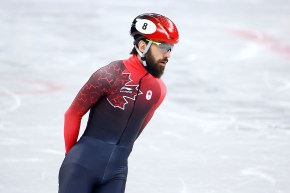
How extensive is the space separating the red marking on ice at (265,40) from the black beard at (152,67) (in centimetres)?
688

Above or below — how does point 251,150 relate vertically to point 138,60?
below

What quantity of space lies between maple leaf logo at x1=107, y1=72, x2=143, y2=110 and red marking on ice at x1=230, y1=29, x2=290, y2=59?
22.9 ft

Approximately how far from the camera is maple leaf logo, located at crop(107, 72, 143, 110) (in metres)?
3.60

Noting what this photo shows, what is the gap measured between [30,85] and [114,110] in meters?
5.05

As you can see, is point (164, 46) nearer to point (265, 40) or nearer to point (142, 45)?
point (142, 45)

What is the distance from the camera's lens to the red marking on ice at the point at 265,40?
418 inches

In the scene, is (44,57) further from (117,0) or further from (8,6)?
(117,0)

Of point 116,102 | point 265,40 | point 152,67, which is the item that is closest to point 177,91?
point 265,40

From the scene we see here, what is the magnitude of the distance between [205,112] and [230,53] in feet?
8.94

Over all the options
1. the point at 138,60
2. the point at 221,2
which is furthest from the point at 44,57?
the point at 138,60

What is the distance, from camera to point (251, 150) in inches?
260

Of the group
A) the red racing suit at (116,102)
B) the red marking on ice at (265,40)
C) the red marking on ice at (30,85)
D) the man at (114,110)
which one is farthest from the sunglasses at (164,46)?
the red marking on ice at (265,40)

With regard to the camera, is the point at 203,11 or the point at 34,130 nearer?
the point at 34,130

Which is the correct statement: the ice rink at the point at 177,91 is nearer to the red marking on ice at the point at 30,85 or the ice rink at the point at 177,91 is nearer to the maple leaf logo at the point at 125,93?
the red marking on ice at the point at 30,85
